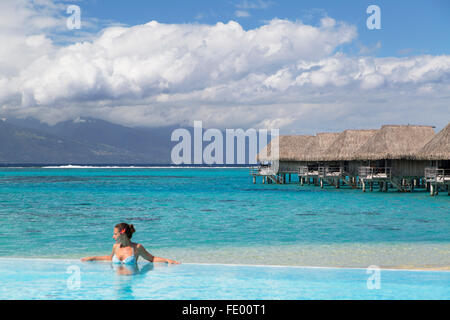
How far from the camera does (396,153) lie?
36062 millimetres

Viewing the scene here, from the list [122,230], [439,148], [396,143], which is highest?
[396,143]

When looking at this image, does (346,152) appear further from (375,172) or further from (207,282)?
(207,282)

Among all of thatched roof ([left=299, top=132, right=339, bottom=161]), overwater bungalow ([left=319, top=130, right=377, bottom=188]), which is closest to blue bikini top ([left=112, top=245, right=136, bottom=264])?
overwater bungalow ([left=319, top=130, right=377, bottom=188])

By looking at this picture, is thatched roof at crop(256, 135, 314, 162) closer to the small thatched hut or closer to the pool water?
the small thatched hut

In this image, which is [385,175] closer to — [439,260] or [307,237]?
[307,237]

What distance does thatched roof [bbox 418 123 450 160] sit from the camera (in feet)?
101

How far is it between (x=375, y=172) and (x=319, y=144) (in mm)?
9330

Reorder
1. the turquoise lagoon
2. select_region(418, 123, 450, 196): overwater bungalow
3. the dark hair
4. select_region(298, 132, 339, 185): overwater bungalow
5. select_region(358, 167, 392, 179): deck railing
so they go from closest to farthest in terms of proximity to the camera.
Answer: the dark hair < the turquoise lagoon < select_region(418, 123, 450, 196): overwater bungalow < select_region(358, 167, 392, 179): deck railing < select_region(298, 132, 339, 185): overwater bungalow

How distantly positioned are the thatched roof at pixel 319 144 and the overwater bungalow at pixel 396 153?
786cm

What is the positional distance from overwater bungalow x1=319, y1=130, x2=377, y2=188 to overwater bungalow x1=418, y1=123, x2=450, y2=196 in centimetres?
796

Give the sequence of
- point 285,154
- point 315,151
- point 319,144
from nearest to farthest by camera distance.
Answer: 1. point 315,151
2. point 319,144
3. point 285,154

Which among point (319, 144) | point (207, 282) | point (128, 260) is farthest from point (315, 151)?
point (207, 282)

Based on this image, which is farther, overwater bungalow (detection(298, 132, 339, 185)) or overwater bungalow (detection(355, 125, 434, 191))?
overwater bungalow (detection(298, 132, 339, 185))

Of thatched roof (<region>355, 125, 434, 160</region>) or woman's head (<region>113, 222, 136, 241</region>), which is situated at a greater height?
thatched roof (<region>355, 125, 434, 160</region>)
